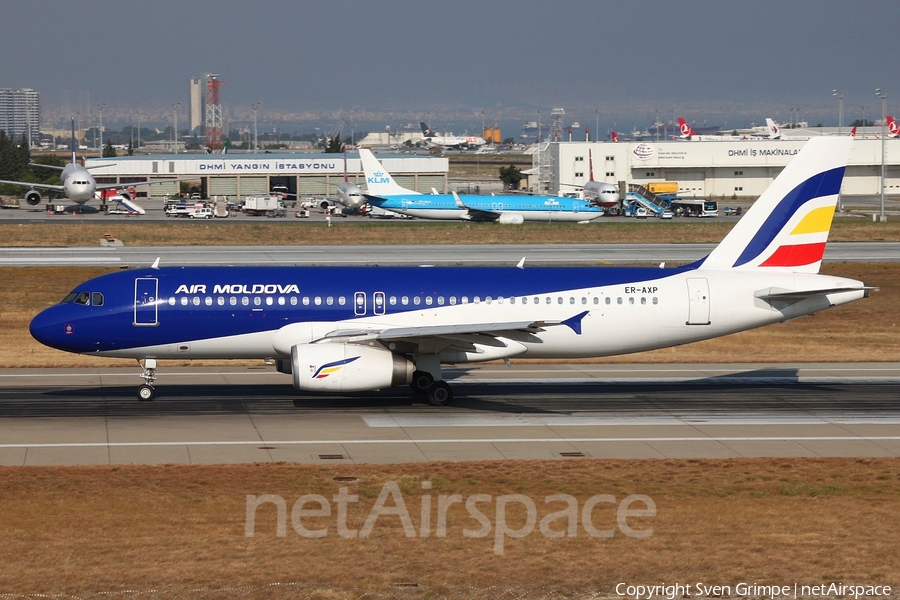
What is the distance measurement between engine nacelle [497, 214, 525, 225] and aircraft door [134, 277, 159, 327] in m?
75.7

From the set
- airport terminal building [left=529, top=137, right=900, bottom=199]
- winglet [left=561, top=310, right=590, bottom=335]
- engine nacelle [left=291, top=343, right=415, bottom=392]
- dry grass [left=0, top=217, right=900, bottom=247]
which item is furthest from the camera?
airport terminal building [left=529, top=137, right=900, bottom=199]

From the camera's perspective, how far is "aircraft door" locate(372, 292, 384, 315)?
111ft

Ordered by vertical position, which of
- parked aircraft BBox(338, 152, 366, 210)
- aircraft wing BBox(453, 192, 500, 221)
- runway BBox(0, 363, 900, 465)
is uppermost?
parked aircraft BBox(338, 152, 366, 210)

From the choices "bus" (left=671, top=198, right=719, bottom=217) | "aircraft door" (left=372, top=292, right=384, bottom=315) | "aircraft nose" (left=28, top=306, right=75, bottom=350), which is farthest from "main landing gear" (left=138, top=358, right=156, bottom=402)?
"bus" (left=671, top=198, right=719, bottom=217)

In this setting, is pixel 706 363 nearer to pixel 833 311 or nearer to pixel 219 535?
pixel 833 311

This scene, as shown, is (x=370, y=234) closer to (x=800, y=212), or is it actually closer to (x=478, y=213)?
(x=478, y=213)

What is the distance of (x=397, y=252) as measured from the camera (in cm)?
7388

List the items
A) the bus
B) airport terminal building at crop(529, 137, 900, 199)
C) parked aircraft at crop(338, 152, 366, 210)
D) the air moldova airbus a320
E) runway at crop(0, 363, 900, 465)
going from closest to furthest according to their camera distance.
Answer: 1. runway at crop(0, 363, 900, 465)
2. the air moldova airbus a320
3. parked aircraft at crop(338, 152, 366, 210)
4. the bus
5. airport terminal building at crop(529, 137, 900, 199)

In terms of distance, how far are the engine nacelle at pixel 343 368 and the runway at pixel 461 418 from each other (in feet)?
3.55

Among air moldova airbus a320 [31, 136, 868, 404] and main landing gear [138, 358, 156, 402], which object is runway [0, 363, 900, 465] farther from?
air moldova airbus a320 [31, 136, 868, 404]

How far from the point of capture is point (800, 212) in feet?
119

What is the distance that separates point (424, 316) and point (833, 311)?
28.4 m

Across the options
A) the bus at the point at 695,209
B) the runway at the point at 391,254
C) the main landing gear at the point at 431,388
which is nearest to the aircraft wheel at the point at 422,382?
the main landing gear at the point at 431,388

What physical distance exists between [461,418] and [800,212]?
1397cm
